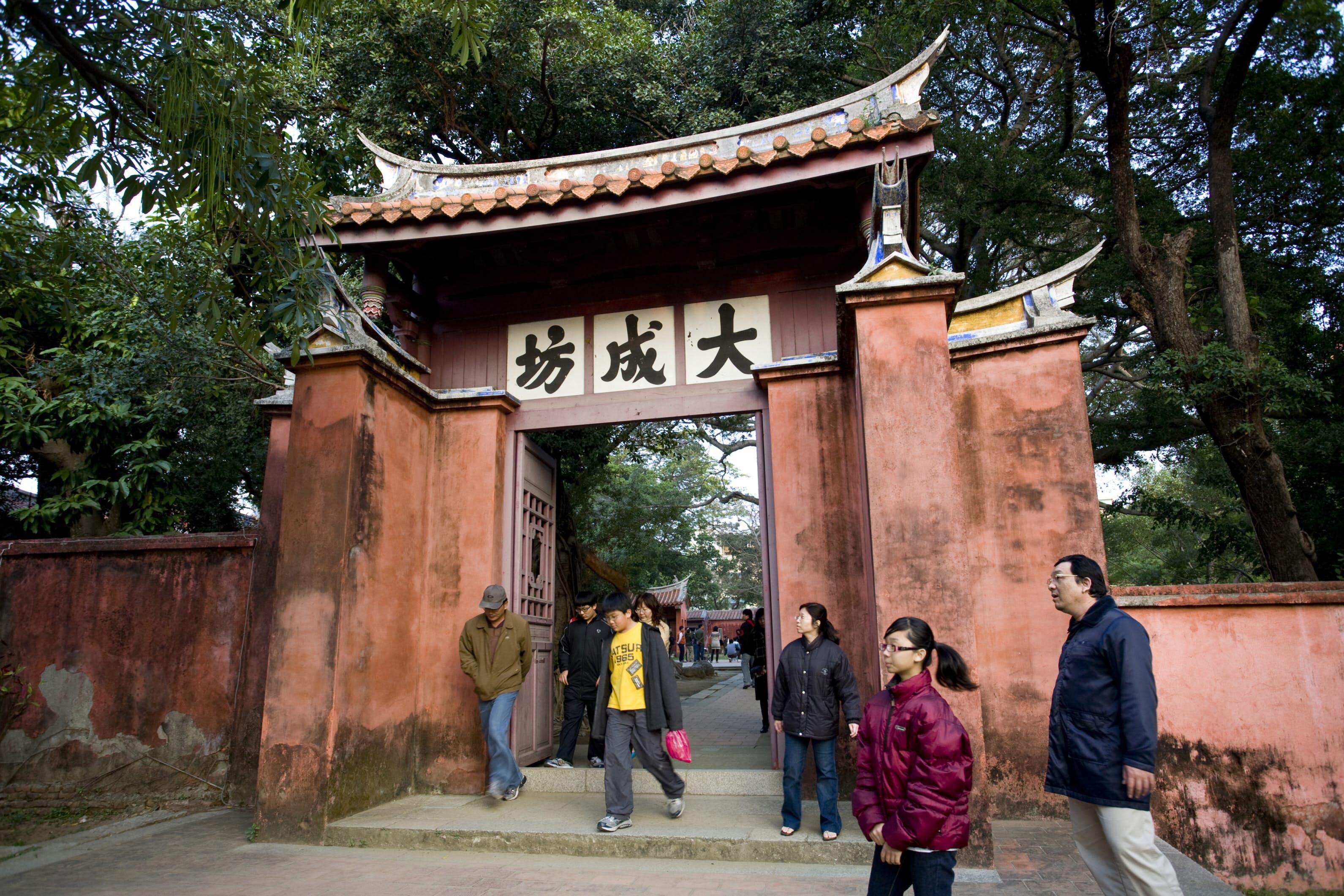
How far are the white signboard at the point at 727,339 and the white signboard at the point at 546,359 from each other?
1026mm

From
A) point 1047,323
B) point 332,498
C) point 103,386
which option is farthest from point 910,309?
point 103,386

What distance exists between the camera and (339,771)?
5449 millimetres

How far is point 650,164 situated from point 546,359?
6.71ft

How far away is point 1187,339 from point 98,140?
9444 millimetres

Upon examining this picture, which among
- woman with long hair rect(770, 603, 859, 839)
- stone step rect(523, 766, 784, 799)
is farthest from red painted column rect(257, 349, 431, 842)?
woman with long hair rect(770, 603, 859, 839)

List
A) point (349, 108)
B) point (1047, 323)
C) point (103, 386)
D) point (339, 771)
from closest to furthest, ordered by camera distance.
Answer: point (339, 771)
point (1047, 323)
point (103, 386)
point (349, 108)

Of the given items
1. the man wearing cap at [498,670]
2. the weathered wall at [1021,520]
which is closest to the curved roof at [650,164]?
the weathered wall at [1021,520]

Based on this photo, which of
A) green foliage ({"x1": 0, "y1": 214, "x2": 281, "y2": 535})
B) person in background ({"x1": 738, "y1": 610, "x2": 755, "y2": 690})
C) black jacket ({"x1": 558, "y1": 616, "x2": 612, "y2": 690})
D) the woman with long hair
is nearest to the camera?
the woman with long hair

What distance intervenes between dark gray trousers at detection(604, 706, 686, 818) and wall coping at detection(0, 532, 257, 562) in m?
3.87

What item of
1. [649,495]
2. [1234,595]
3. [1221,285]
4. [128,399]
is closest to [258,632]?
[128,399]

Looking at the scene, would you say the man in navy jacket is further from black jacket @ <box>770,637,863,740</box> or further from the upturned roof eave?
the upturned roof eave

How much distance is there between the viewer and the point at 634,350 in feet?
23.9

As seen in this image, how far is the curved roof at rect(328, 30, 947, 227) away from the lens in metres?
6.08

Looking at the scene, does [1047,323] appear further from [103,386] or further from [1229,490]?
[103,386]
